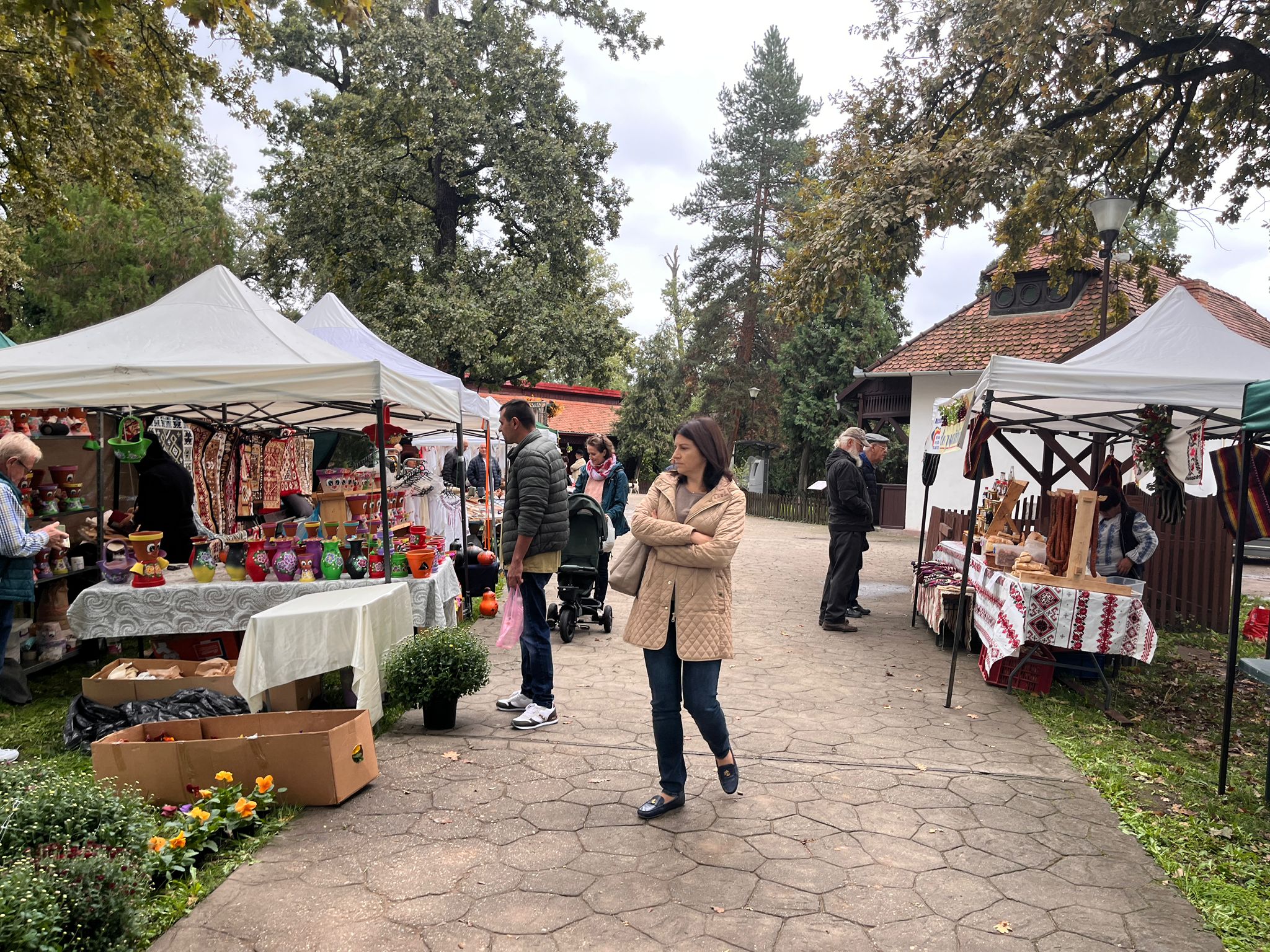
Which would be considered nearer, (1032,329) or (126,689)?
(126,689)

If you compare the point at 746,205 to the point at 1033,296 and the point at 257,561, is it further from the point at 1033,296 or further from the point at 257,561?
the point at 257,561

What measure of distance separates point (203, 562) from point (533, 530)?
2592 mm

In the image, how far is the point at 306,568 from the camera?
Result: 5.72 meters

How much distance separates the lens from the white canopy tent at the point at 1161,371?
545cm

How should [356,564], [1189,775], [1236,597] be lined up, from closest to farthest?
[1236,597] → [1189,775] → [356,564]

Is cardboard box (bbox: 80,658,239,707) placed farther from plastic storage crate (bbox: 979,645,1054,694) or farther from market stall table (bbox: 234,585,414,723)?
plastic storage crate (bbox: 979,645,1054,694)

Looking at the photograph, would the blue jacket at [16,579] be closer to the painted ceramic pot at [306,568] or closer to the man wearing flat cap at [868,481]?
the painted ceramic pot at [306,568]

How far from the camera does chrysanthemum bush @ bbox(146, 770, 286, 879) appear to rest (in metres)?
3.21

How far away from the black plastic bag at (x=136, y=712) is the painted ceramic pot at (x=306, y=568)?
1.03 meters

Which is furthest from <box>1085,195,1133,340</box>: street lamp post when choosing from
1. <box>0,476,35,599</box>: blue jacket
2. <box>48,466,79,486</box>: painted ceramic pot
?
<box>48,466,79,486</box>: painted ceramic pot

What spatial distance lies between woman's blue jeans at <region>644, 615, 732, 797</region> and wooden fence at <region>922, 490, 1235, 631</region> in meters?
6.83

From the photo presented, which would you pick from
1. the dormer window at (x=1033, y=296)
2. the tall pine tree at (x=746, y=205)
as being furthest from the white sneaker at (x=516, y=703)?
the tall pine tree at (x=746, y=205)

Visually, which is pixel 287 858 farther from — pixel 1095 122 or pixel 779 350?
pixel 779 350

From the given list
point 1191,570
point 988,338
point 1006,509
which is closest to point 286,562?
point 1006,509
